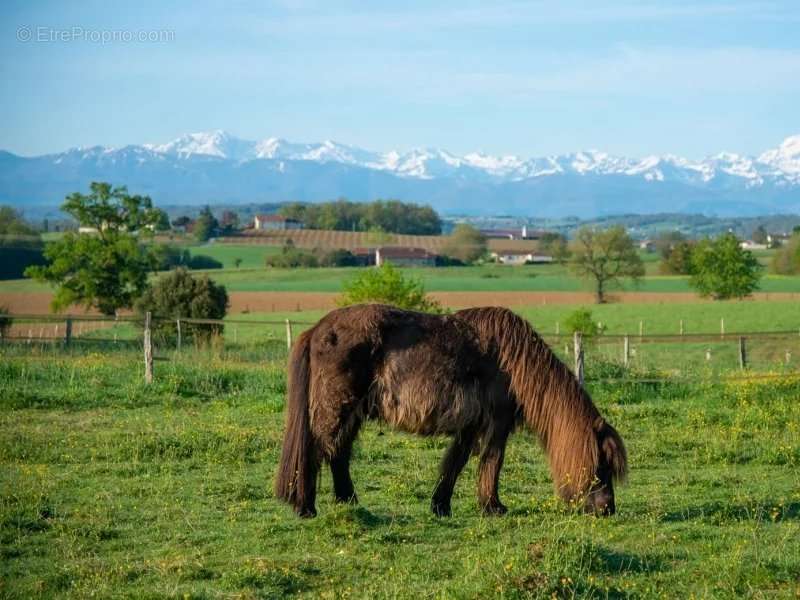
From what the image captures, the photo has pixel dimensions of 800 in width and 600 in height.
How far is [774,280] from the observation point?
9406cm

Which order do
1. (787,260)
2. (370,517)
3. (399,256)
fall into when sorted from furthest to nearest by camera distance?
(399,256), (787,260), (370,517)

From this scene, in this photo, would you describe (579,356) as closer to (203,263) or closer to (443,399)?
(443,399)

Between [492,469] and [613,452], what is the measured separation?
104cm

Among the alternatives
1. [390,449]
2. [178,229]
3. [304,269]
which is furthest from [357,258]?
[390,449]

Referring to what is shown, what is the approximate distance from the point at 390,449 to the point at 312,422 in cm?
400

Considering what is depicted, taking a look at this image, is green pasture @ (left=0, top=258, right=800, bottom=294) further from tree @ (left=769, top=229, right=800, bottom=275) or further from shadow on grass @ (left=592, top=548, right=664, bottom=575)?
shadow on grass @ (left=592, top=548, right=664, bottom=575)

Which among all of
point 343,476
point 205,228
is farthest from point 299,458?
point 205,228

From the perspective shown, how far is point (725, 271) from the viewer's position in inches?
2904

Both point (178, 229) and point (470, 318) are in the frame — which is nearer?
point (470, 318)

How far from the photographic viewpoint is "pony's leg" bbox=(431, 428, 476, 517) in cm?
909

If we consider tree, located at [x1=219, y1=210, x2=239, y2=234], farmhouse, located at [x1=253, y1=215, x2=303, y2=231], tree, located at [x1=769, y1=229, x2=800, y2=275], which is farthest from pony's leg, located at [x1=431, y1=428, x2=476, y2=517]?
farmhouse, located at [x1=253, y1=215, x2=303, y2=231]

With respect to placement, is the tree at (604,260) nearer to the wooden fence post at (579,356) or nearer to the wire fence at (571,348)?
the wire fence at (571,348)

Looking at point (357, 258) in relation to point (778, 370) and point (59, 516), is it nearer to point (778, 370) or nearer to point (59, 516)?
point (778, 370)

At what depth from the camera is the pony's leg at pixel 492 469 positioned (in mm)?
9070
